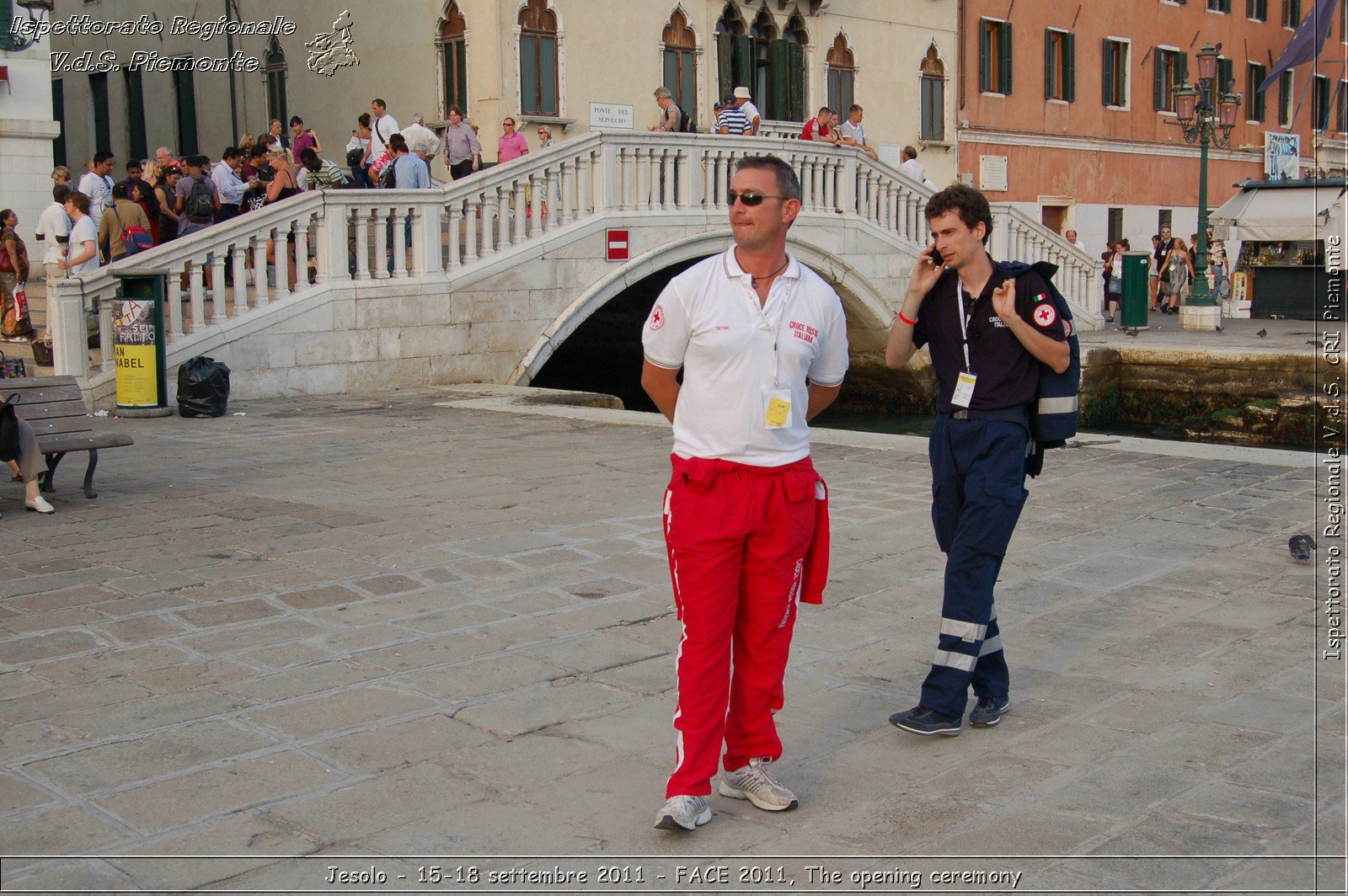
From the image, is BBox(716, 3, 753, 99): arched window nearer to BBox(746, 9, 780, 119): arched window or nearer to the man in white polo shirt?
BBox(746, 9, 780, 119): arched window

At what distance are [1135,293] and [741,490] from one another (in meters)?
22.4

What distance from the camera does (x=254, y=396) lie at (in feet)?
43.6

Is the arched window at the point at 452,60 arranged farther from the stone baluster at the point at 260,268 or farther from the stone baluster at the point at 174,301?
the stone baluster at the point at 174,301

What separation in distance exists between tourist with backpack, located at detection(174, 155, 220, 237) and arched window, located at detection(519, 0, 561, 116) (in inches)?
268

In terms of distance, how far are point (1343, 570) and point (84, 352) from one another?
9.88 m

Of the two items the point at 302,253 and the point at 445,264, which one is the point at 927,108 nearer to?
the point at 445,264

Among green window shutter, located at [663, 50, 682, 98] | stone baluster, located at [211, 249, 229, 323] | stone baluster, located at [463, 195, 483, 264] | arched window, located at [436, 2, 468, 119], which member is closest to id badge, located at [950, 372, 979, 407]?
stone baluster, located at [211, 249, 229, 323]

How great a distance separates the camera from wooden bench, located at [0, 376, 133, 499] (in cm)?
791

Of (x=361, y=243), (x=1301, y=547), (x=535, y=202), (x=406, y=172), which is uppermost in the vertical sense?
(x=406, y=172)

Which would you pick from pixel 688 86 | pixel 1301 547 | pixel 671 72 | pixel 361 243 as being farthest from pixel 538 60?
pixel 1301 547

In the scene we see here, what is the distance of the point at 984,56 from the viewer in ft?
97.9

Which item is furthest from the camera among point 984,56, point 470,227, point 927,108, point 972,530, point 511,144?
point 984,56

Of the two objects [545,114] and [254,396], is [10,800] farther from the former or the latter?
[545,114]

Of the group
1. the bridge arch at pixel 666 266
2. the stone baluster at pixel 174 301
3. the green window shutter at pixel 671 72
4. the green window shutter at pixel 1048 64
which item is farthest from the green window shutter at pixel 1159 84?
the stone baluster at pixel 174 301
